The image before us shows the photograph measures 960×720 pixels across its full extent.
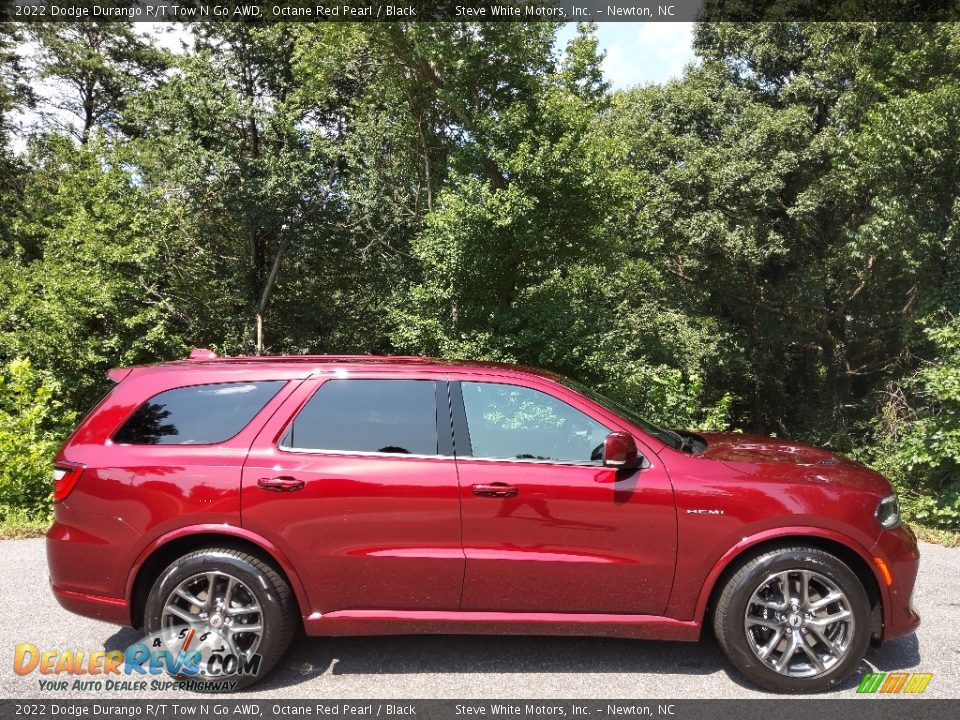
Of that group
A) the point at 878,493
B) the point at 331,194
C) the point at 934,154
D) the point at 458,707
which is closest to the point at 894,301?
the point at 934,154

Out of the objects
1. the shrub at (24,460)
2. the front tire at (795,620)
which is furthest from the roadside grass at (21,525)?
the front tire at (795,620)

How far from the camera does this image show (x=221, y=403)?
3.76 metres

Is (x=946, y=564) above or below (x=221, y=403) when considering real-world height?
below

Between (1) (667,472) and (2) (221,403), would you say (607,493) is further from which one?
(2) (221,403)

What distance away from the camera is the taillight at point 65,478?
364 cm

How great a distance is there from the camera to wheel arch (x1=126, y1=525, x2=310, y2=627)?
351 centimetres

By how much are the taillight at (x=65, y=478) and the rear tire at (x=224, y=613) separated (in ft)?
2.32

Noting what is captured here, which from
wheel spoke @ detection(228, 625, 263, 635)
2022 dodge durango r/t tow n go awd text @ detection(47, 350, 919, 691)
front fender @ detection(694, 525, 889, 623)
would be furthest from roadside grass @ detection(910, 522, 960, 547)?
wheel spoke @ detection(228, 625, 263, 635)

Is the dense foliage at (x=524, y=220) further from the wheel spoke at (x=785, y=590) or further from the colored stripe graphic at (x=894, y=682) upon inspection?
the wheel spoke at (x=785, y=590)

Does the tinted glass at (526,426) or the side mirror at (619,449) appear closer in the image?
the side mirror at (619,449)

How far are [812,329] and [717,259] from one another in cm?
480

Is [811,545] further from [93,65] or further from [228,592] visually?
[93,65]

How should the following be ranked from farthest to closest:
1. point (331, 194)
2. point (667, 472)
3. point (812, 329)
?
point (812, 329), point (331, 194), point (667, 472)
